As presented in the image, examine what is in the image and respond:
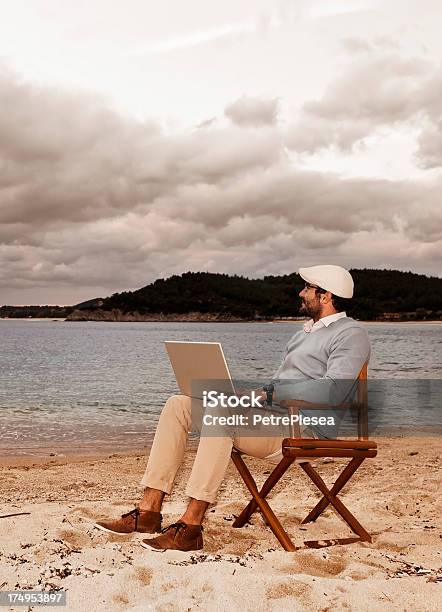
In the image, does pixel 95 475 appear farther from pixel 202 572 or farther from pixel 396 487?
pixel 202 572

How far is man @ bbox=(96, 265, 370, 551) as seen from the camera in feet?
13.4

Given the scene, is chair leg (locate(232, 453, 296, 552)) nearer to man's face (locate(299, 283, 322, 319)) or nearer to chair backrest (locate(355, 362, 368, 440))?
chair backrest (locate(355, 362, 368, 440))

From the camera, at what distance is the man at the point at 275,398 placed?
4.10 meters

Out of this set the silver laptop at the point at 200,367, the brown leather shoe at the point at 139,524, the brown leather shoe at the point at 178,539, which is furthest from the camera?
the brown leather shoe at the point at 139,524

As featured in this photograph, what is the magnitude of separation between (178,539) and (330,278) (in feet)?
5.89

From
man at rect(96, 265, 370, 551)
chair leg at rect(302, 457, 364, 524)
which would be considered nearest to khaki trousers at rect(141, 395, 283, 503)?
man at rect(96, 265, 370, 551)

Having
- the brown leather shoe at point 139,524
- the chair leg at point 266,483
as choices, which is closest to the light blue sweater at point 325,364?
the chair leg at point 266,483

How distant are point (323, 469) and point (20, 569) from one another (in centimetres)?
449

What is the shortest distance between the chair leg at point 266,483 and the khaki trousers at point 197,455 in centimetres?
11

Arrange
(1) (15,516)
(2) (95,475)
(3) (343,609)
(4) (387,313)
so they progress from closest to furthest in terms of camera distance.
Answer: (3) (343,609)
(1) (15,516)
(2) (95,475)
(4) (387,313)

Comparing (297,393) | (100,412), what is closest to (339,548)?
(297,393)

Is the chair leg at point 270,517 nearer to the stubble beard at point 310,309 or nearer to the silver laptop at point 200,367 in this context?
the silver laptop at point 200,367

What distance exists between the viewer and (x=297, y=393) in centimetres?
434

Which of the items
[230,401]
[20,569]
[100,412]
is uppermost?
[230,401]
